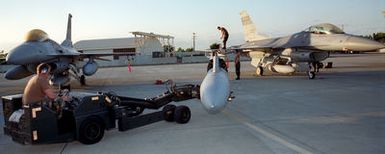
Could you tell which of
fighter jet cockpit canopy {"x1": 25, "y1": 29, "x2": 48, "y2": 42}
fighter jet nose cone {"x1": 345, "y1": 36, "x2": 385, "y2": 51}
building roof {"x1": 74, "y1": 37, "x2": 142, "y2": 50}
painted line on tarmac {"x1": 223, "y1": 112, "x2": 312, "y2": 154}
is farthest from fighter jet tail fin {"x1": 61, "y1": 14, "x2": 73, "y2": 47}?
building roof {"x1": 74, "y1": 37, "x2": 142, "y2": 50}

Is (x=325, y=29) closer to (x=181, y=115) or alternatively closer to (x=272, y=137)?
(x=181, y=115)

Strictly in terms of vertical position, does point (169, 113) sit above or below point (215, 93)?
below

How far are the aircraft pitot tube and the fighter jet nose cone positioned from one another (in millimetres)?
10167

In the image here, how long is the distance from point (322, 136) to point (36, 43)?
11.7m

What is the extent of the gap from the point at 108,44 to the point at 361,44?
65950 mm

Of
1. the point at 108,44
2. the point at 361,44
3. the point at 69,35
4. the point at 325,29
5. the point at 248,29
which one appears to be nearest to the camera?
the point at 361,44

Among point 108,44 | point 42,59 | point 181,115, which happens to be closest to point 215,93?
point 181,115

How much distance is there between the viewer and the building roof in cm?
7431

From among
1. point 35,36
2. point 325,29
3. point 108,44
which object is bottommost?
point 35,36

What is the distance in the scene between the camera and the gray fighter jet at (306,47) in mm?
Result: 15906

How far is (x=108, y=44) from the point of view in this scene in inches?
2990

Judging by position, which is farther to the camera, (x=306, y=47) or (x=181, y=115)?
(x=306, y=47)

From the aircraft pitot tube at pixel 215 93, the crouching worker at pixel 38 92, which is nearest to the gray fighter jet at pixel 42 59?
the crouching worker at pixel 38 92

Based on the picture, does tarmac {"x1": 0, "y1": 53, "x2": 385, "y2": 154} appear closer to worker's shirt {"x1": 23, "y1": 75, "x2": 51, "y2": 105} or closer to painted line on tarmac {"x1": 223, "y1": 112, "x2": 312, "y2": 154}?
painted line on tarmac {"x1": 223, "y1": 112, "x2": 312, "y2": 154}
